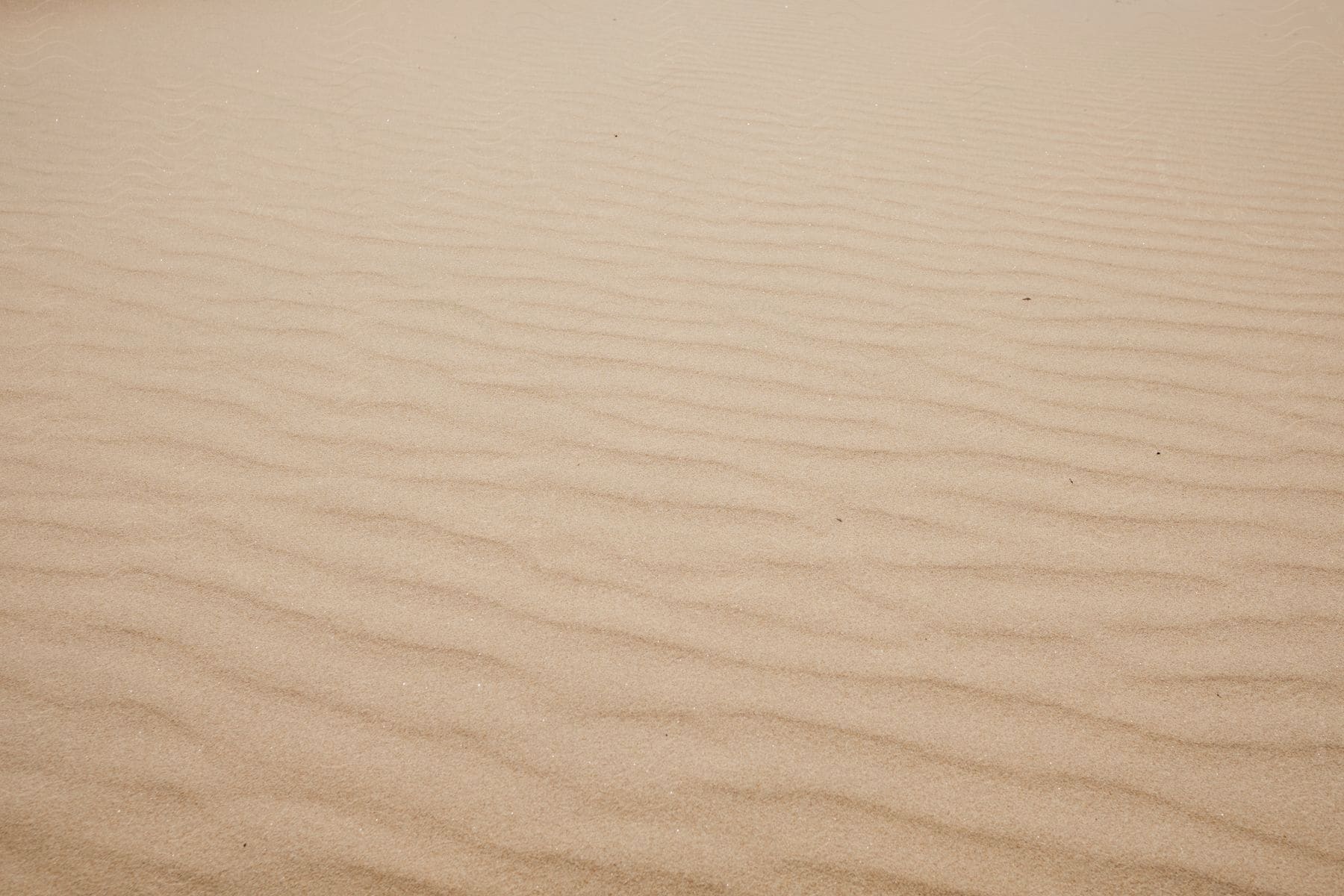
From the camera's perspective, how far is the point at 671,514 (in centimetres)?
204

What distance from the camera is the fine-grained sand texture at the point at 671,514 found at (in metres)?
1.46

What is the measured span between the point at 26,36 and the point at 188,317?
4.61 meters

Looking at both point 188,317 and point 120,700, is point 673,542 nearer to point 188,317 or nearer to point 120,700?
point 120,700

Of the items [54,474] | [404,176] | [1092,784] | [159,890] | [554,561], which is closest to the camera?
[159,890]

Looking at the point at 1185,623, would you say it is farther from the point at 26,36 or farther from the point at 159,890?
the point at 26,36

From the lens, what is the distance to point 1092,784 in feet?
4.93

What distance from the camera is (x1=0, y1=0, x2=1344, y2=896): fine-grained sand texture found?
1.46 meters

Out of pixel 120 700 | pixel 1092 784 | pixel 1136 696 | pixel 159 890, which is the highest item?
pixel 1136 696

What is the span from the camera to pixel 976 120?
443 centimetres

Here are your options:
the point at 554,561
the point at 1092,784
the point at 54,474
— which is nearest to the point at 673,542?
the point at 554,561

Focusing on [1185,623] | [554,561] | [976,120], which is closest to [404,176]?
[554,561]

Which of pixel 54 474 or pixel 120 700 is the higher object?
pixel 54 474

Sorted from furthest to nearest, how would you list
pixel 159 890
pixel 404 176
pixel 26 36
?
pixel 26 36 < pixel 404 176 < pixel 159 890

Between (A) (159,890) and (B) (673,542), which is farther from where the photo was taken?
(B) (673,542)
